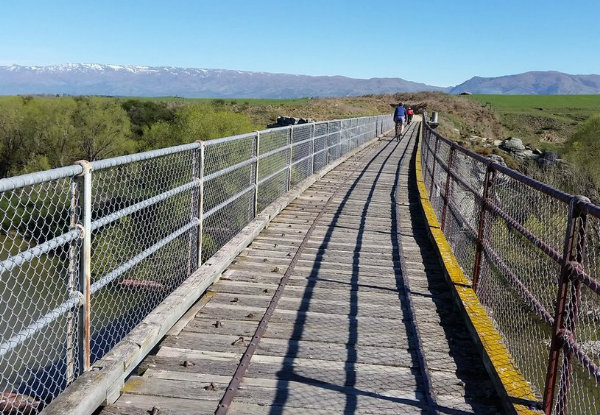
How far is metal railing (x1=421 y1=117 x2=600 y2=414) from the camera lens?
11.6ft

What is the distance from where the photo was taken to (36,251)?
324 centimetres

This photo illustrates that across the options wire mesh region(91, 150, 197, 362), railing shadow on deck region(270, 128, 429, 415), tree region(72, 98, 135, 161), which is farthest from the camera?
tree region(72, 98, 135, 161)

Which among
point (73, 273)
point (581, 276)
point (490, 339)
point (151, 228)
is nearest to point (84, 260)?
point (73, 273)

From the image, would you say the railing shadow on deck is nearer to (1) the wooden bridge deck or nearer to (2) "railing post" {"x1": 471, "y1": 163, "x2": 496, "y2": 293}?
(1) the wooden bridge deck

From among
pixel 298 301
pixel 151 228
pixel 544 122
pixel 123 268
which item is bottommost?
pixel 298 301

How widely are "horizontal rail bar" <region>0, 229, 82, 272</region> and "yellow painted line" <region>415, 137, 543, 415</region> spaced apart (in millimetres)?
2866

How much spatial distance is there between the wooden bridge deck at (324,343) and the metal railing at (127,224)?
0.65 metres

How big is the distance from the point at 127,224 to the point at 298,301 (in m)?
3.76

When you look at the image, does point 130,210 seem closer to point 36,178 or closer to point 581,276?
point 36,178

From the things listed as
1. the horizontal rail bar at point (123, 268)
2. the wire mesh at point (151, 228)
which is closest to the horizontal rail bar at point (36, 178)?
the horizontal rail bar at point (123, 268)

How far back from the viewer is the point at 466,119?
7750 centimetres

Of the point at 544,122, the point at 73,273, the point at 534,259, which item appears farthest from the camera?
the point at 544,122

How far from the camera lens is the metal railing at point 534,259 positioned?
354 centimetres

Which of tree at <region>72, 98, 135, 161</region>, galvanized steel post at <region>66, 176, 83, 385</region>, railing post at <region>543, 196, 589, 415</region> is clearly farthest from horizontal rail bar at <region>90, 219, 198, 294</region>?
tree at <region>72, 98, 135, 161</region>
